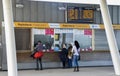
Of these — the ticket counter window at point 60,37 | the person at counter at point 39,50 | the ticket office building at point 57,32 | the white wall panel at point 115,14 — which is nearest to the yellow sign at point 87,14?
the ticket office building at point 57,32

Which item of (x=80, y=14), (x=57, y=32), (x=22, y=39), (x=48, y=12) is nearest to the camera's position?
(x=22, y=39)

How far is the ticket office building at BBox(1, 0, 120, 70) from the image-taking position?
22.9m

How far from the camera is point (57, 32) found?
23938mm

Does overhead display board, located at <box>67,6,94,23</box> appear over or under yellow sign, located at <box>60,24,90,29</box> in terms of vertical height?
over

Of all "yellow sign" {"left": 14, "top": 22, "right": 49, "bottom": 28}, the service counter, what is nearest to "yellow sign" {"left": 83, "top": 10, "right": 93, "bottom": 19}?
the service counter

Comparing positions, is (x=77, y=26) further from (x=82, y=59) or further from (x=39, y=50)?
(x=39, y=50)

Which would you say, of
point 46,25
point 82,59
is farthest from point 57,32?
point 82,59

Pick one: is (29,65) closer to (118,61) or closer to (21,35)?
(21,35)

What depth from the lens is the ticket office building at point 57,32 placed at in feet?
75.2

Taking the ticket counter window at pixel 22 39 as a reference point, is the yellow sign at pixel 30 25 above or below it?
above

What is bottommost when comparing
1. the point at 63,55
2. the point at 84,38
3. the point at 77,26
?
the point at 63,55

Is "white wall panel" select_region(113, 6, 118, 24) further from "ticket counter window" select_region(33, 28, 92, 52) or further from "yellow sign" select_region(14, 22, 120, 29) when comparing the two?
"ticket counter window" select_region(33, 28, 92, 52)

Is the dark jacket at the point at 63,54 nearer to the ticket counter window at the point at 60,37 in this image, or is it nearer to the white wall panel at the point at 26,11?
the ticket counter window at the point at 60,37

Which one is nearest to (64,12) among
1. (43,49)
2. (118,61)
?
(43,49)
